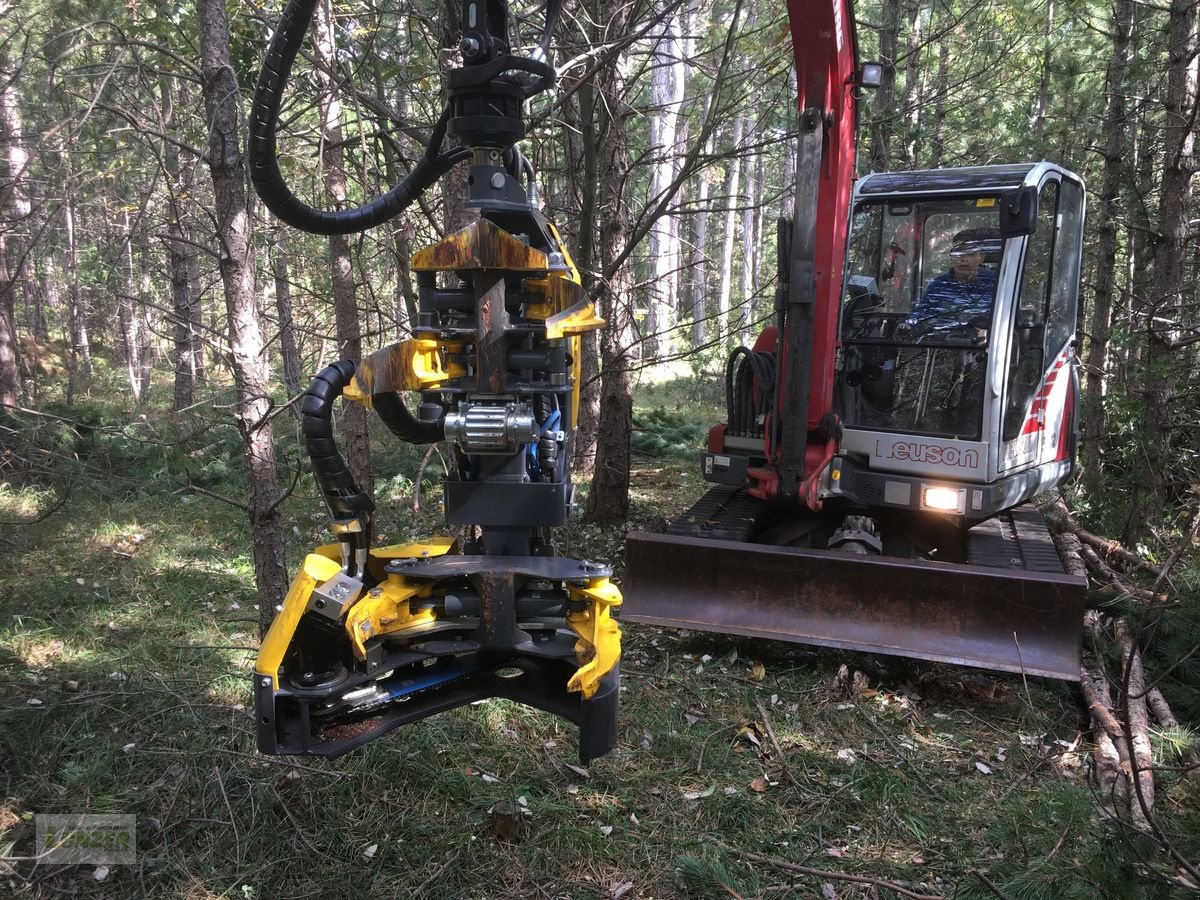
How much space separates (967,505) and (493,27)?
170 inches

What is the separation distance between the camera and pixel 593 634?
8.74ft

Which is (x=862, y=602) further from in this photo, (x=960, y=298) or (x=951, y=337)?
(x=960, y=298)

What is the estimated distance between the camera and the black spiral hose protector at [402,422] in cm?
275

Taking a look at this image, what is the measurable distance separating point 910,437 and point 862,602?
1265 mm

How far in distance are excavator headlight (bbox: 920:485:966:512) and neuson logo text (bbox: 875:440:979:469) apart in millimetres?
188

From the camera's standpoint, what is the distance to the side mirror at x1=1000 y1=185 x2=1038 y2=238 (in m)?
4.96

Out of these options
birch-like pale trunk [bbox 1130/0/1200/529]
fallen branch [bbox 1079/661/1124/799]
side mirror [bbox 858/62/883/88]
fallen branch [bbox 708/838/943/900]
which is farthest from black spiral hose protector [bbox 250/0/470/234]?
birch-like pale trunk [bbox 1130/0/1200/529]

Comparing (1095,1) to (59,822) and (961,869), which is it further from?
(59,822)

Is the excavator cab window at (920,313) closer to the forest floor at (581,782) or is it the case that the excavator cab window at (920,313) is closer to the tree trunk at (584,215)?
the forest floor at (581,782)

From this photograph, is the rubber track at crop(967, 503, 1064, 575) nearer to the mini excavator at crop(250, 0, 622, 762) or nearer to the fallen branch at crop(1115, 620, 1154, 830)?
the fallen branch at crop(1115, 620, 1154, 830)

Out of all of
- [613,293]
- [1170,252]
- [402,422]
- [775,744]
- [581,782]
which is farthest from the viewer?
[1170,252]

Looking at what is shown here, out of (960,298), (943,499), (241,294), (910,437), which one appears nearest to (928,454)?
(910,437)

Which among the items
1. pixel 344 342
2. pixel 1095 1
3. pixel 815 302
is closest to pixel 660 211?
pixel 815 302

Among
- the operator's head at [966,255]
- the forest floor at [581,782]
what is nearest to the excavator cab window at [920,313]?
the operator's head at [966,255]
